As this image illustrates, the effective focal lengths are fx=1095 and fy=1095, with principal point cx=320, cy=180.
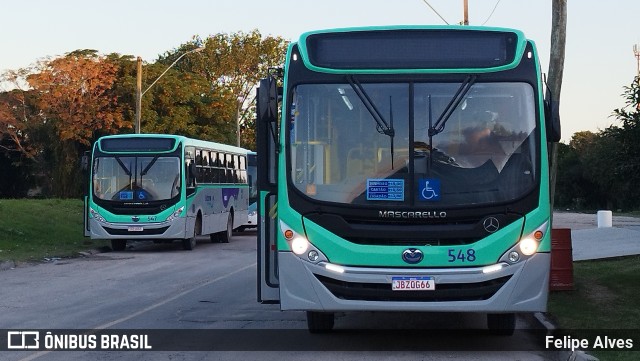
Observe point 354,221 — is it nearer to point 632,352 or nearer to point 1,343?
point 632,352

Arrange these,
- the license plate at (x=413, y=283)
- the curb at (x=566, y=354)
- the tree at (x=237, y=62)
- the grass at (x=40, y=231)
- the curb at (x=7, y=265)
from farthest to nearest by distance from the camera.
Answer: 1. the tree at (x=237, y=62)
2. the grass at (x=40, y=231)
3. the curb at (x=7, y=265)
4. the license plate at (x=413, y=283)
5. the curb at (x=566, y=354)

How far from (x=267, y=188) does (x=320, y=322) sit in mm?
1815

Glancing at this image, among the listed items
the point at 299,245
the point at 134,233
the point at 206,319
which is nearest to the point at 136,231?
the point at 134,233

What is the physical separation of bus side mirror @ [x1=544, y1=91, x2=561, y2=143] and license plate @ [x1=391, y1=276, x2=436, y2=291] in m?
2.02

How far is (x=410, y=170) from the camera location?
434 inches

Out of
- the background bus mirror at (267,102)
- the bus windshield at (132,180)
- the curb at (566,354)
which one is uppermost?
the background bus mirror at (267,102)

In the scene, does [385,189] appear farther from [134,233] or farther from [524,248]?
[134,233]

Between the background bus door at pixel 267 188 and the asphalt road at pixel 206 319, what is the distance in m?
0.68

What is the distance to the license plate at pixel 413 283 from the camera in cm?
1070

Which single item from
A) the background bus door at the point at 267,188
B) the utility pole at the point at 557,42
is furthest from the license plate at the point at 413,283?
the utility pole at the point at 557,42

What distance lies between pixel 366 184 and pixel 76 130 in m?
49.3

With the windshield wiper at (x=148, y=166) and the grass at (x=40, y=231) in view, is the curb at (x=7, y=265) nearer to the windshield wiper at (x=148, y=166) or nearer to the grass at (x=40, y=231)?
the grass at (x=40, y=231)

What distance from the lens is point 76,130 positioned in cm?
5834

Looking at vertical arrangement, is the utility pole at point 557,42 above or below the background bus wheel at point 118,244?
above
